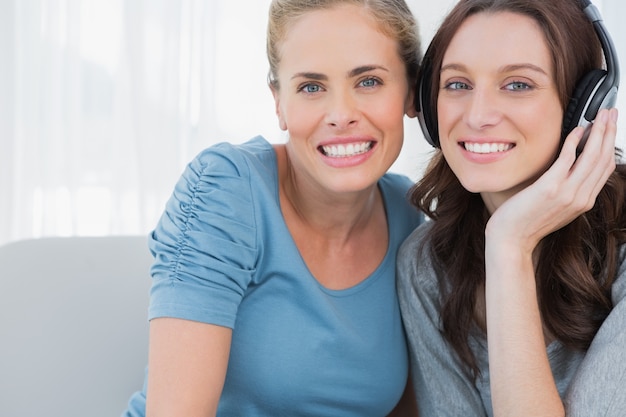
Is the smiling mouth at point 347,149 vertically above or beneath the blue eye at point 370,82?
beneath

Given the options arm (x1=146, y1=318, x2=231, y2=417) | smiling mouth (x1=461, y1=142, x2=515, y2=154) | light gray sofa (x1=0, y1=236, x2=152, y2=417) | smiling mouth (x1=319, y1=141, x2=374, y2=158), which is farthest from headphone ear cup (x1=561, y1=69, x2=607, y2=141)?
light gray sofa (x1=0, y1=236, x2=152, y2=417)

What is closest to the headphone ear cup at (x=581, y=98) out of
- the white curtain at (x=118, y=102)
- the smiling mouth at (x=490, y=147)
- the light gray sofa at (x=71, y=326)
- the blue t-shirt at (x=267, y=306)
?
the smiling mouth at (x=490, y=147)

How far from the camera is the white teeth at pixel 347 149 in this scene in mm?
1473

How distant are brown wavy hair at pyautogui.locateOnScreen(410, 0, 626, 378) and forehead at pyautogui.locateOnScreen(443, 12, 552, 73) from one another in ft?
0.04

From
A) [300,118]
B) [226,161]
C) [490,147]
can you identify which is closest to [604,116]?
[490,147]

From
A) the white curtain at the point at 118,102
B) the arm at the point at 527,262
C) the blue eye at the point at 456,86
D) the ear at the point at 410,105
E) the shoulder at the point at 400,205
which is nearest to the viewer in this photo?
the arm at the point at 527,262

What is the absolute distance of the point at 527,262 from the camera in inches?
53.8

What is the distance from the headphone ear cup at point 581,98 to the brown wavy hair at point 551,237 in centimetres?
2

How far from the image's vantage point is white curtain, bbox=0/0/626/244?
325 centimetres

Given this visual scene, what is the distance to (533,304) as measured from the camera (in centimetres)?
134

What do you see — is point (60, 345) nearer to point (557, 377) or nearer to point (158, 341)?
point (158, 341)

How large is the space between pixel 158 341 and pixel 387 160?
1.75ft

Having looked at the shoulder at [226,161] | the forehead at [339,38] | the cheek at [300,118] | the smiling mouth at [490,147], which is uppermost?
the forehead at [339,38]

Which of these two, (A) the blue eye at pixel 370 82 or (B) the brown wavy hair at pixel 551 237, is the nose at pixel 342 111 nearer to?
(A) the blue eye at pixel 370 82
